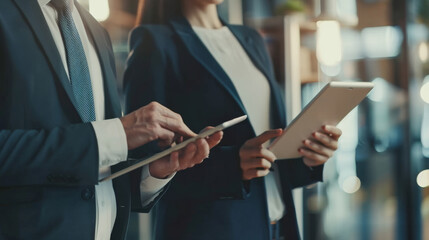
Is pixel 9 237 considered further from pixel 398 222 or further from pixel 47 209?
pixel 398 222

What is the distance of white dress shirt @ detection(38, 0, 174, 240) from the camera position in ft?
3.51

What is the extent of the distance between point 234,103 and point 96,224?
0.59 m

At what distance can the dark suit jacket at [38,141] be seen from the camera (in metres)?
1.00

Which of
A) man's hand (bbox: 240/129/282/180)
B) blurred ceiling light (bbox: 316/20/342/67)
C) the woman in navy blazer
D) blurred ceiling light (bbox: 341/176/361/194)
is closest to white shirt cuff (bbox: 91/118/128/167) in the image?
the woman in navy blazer

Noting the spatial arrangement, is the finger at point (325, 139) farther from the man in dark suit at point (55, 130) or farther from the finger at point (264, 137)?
the man in dark suit at point (55, 130)

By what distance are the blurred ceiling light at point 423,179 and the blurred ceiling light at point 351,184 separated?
68 centimetres

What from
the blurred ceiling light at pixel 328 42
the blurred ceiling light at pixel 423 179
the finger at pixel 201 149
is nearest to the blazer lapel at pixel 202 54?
the finger at pixel 201 149

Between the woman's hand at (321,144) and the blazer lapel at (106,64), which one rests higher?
the blazer lapel at (106,64)

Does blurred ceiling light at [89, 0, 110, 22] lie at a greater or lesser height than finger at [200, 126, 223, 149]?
greater

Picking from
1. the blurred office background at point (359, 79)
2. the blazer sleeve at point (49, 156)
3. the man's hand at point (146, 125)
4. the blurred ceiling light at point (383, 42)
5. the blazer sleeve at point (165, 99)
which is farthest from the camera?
the blurred ceiling light at point (383, 42)

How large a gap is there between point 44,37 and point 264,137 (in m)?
0.70

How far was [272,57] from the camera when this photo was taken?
1825 millimetres

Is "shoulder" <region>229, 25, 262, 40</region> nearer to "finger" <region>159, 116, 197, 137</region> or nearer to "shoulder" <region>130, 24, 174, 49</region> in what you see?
"shoulder" <region>130, 24, 174, 49</region>

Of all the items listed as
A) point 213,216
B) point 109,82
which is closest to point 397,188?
point 213,216
